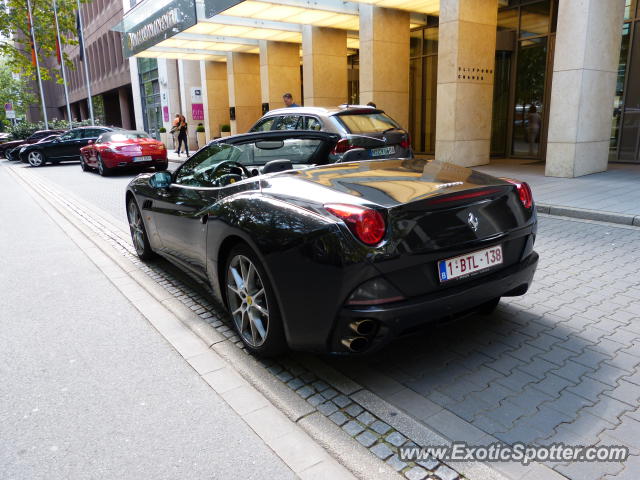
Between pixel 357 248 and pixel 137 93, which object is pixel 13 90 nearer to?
pixel 137 93

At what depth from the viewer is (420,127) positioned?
18.9 m

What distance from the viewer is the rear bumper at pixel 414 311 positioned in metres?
2.66

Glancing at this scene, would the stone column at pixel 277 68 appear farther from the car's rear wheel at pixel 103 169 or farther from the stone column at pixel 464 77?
the stone column at pixel 464 77

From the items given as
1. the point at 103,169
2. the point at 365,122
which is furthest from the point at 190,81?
the point at 365,122

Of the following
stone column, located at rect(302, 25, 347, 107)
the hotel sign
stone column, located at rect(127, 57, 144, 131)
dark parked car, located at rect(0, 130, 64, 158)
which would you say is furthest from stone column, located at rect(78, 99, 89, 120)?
stone column, located at rect(302, 25, 347, 107)

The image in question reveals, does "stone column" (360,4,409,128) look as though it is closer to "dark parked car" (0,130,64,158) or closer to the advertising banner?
the advertising banner

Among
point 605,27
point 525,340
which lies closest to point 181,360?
point 525,340

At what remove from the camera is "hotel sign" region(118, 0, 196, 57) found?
16.8 meters

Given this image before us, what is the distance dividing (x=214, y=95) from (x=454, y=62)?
51.1 feet

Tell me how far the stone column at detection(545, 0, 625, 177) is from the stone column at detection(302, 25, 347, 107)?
8484 millimetres

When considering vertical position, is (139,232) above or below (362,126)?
below

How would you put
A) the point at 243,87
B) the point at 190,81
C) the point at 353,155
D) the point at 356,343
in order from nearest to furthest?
the point at 356,343 → the point at 353,155 → the point at 243,87 → the point at 190,81

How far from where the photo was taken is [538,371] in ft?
9.98

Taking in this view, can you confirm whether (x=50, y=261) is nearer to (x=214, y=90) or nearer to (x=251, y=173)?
(x=251, y=173)
